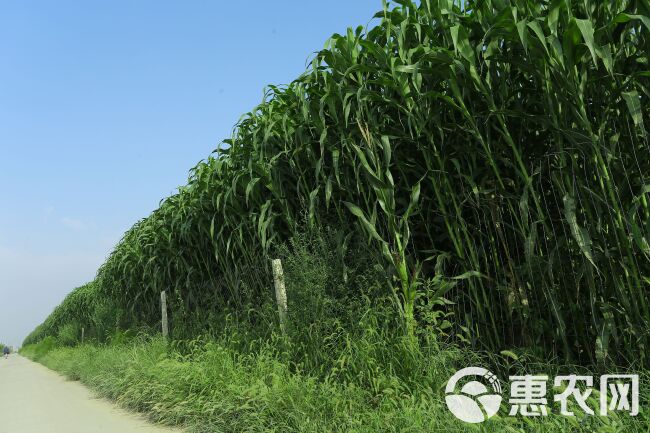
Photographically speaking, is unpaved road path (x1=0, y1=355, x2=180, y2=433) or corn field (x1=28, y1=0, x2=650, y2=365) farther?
unpaved road path (x1=0, y1=355, x2=180, y2=433)

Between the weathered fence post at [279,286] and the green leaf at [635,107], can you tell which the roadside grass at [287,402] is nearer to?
the weathered fence post at [279,286]

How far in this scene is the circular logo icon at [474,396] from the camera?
335cm

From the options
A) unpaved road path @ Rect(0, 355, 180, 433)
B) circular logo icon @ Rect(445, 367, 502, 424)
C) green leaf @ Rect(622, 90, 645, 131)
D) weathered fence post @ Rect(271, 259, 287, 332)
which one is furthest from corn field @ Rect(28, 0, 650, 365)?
unpaved road path @ Rect(0, 355, 180, 433)

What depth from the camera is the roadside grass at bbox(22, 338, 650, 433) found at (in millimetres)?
3139

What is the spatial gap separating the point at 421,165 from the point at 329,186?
2.69 ft

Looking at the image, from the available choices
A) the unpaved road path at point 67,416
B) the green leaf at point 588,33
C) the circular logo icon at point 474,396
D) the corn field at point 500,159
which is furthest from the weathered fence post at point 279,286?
the green leaf at point 588,33

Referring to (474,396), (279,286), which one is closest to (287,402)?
(474,396)

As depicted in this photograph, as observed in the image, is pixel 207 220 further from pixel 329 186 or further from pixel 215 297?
pixel 329 186

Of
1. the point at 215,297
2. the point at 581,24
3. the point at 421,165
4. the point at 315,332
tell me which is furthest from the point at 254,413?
the point at 215,297

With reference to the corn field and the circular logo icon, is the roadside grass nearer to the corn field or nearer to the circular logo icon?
the circular logo icon

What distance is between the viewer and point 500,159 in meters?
3.92

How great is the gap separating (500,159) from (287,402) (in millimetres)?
2486

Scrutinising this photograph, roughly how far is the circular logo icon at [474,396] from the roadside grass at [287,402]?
0.24 ft

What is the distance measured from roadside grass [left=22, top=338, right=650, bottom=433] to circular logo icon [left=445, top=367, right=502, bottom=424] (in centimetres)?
7
